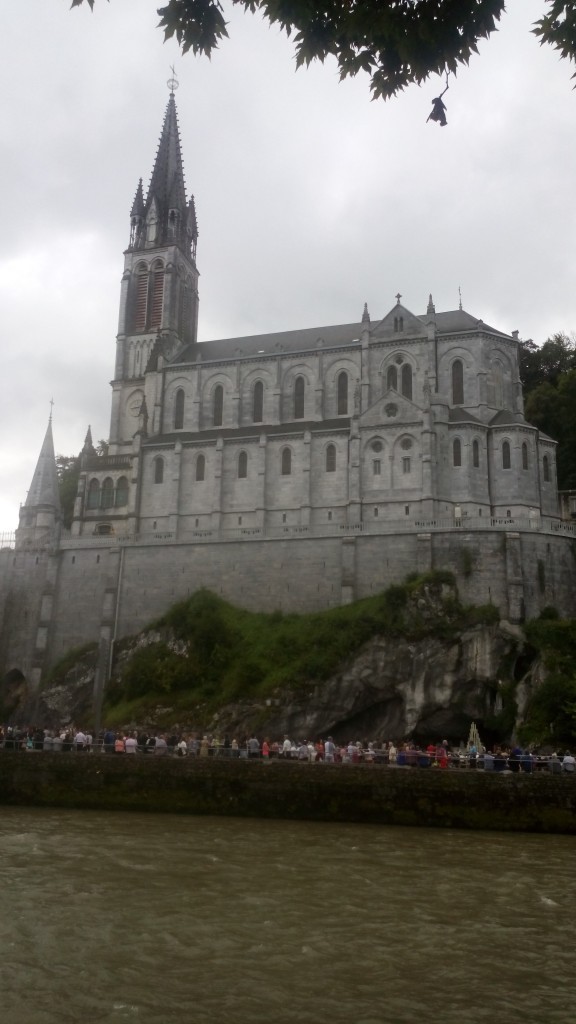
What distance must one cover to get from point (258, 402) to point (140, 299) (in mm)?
13870

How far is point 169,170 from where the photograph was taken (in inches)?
2608

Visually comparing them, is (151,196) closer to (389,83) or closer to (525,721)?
(525,721)

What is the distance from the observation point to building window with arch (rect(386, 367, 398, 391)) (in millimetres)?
51191

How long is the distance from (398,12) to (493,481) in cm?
4113

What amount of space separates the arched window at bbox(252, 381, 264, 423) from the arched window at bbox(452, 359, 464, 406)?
1159cm

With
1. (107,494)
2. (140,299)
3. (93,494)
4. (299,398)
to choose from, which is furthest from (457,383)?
(140,299)

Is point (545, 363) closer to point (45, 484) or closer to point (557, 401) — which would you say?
point (557, 401)

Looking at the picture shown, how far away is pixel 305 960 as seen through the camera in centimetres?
1221

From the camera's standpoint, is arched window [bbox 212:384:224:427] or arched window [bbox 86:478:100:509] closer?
arched window [bbox 86:478:100:509]

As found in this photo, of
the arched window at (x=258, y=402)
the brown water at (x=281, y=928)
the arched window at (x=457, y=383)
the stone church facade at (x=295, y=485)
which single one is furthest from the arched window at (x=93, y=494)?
the brown water at (x=281, y=928)

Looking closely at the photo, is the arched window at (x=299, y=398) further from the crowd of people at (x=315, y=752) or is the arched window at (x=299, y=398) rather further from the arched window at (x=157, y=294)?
the crowd of people at (x=315, y=752)

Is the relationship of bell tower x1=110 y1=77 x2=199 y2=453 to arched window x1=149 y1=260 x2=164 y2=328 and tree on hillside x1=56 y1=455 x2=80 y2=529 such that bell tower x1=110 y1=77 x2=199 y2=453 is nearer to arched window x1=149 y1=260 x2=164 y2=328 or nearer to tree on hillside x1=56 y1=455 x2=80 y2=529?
arched window x1=149 y1=260 x2=164 y2=328

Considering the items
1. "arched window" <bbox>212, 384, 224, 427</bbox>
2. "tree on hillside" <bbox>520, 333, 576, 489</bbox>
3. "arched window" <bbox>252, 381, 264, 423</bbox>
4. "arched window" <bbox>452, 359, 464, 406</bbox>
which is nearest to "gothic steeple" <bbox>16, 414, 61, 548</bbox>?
"arched window" <bbox>212, 384, 224, 427</bbox>

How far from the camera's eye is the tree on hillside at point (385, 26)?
670 cm
